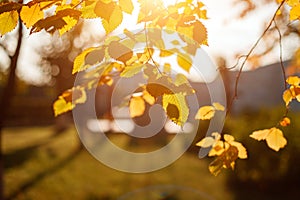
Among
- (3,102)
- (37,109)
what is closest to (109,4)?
(3,102)

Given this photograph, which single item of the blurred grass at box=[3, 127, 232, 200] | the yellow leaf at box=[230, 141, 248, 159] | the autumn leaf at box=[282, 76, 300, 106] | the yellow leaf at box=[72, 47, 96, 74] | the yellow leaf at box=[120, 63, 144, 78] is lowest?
the blurred grass at box=[3, 127, 232, 200]

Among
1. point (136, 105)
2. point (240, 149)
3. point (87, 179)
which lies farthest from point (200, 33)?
point (87, 179)

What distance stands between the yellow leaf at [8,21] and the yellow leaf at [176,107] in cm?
69

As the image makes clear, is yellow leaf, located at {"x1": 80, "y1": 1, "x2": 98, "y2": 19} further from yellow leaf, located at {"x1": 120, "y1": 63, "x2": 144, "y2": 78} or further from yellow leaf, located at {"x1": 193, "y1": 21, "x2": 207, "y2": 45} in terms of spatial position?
yellow leaf, located at {"x1": 193, "y1": 21, "x2": 207, "y2": 45}

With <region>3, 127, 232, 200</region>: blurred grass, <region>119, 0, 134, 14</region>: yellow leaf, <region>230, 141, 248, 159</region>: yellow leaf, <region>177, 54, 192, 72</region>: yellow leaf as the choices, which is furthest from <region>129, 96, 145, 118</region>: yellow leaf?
<region>3, 127, 232, 200</region>: blurred grass

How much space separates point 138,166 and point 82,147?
4566 mm

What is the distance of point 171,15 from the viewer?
2.11m

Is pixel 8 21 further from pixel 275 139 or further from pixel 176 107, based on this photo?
pixel 275 139

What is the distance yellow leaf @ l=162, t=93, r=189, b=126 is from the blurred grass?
642 cm

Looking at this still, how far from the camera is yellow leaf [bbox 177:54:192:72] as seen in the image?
8.25 feet

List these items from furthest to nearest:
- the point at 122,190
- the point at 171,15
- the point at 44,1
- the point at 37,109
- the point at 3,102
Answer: the point at 37,109 < the point at 122,190 < the point at 3,102 < the point at 171,15 < the point at 44,1

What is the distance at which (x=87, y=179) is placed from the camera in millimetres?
9750

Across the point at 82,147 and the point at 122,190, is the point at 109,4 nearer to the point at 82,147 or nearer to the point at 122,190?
the point at 122,190

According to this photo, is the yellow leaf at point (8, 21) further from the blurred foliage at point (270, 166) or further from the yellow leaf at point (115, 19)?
the blurred foliage at point (270, 166)
